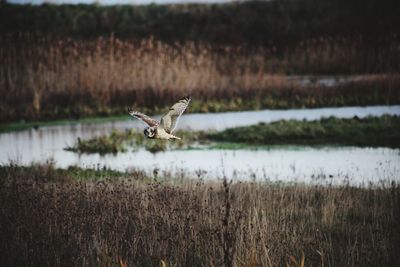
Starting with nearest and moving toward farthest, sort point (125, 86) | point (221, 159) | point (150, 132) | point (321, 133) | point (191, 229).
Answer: point (150, 132) → point (191, 229) → point (221, 159) → point (321, 133) → point (125, 86)

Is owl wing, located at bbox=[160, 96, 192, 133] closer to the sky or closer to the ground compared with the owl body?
closer to the sky

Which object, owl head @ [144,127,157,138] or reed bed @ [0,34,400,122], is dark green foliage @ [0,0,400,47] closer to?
reed bed @ [0,34,400,122]

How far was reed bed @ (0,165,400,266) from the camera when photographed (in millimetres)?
4367

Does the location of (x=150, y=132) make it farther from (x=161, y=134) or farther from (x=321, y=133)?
(x=321, y=133)

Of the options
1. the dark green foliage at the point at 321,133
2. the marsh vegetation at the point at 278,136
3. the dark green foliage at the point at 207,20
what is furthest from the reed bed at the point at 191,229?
the dark green foliage at the point at 207,20

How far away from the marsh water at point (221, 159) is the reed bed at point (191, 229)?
2.83 feet

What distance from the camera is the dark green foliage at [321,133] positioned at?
Answer: 10297mm

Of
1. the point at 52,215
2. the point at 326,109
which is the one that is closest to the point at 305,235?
the point at 52,215

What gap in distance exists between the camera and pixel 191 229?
4516 mm

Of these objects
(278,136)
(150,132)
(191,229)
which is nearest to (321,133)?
(278,136)

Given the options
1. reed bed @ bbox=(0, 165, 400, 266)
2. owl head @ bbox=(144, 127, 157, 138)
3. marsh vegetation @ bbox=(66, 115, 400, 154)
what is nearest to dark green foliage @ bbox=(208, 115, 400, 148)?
marsh vegetation @ bbox=(66, 115, 400, 154)

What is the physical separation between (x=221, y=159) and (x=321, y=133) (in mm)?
3252

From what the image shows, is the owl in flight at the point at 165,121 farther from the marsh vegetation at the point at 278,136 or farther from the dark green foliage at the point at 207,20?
the dark green foliage at the point at 207,20

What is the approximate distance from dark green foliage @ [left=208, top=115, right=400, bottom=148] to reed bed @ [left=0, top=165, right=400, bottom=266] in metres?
3.99
